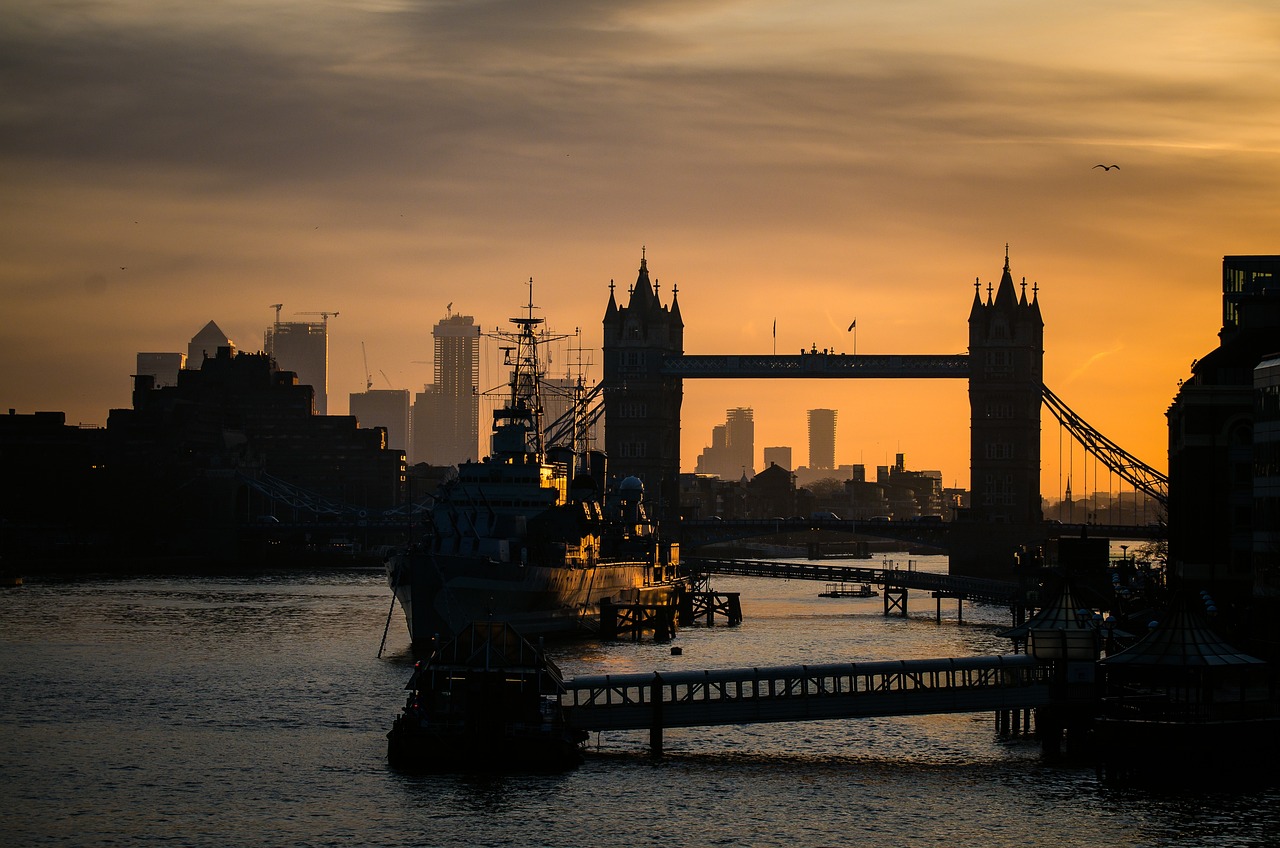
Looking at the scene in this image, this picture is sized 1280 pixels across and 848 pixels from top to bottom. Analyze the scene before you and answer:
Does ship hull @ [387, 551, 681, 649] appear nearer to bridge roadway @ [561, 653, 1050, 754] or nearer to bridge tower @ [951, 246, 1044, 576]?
bridge roadway @ [561, 653, 1050, 754]

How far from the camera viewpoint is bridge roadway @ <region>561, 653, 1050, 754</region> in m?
55.7

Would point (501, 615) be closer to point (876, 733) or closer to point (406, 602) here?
point (406, 602)

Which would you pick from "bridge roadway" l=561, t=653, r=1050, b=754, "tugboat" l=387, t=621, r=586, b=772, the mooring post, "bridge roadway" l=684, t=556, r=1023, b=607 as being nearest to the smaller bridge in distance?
"bridge roadway" l=684, t=556, r=1023, b=607

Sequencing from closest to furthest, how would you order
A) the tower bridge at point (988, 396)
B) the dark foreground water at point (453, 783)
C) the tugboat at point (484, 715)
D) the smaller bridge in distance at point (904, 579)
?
the dark foreground water at point (453, 783), the tugboat at point (484, 715), the smaller bridge in distance at point (904, 579), the tower bridge at point (988, 396)

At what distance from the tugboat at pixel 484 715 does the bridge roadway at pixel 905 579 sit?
57930mm

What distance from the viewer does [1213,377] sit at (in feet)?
251

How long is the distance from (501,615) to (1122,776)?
4280 cm

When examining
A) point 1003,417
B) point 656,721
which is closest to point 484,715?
point 656,721

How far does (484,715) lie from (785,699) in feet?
28.6

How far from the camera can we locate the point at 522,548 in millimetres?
95875

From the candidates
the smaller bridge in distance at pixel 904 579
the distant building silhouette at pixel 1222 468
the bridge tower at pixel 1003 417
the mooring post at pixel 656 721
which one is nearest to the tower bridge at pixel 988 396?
the bridge tower at pixel 1003 417

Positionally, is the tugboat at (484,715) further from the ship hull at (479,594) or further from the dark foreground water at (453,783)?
the ship hull at (479,594)

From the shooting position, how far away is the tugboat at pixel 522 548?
89562 millimetres

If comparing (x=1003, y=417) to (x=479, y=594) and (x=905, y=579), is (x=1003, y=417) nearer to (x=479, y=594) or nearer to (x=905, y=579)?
(x=905, y=579)
